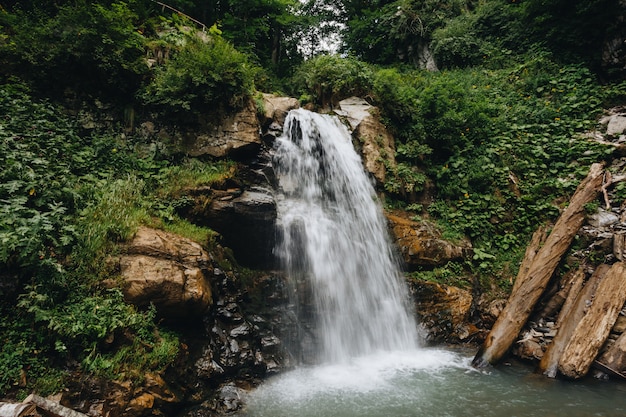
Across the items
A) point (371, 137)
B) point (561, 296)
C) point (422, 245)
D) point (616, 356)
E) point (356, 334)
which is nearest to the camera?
point (616, 356)

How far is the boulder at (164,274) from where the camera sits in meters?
4.57

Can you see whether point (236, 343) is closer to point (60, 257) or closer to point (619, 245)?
point (60, 257)

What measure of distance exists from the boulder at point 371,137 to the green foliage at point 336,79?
703 mm

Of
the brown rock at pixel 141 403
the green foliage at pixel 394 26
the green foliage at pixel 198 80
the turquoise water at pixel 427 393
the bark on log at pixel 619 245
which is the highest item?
the green foliage at pixel 394 26

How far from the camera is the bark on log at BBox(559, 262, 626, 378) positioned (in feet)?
17.1

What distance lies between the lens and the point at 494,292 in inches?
301

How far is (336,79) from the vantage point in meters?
11.3

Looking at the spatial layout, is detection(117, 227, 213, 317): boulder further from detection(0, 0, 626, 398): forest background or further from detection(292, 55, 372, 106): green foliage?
detection(292, 55, 372, 106): green foliage

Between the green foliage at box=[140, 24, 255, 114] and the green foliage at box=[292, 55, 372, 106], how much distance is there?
4374 mm

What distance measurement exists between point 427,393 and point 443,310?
2648 millimetres

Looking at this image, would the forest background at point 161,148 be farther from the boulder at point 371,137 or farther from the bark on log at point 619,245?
the bark on log at point 619,245

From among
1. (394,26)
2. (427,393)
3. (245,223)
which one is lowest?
(427,393)

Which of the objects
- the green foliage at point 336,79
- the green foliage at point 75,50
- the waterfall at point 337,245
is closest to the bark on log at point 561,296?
the waterfall at point 337,245

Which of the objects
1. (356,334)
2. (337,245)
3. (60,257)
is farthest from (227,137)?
(356,334)
